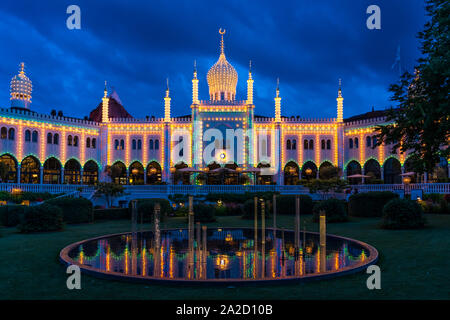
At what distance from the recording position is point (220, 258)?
34.9 feet

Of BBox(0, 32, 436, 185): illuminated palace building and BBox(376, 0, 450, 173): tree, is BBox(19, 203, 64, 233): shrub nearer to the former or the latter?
BBox(376, 0, 450, 173): tree

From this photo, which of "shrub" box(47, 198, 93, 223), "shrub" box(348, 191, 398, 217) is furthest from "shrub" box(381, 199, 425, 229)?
"shrub" box(47, 198, 93, 223)

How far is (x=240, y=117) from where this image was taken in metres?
49.7

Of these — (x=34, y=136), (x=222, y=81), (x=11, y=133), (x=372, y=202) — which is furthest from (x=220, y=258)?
(x=222, y=81)

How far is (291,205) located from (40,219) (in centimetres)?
1611

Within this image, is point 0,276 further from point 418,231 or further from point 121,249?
point 418,231

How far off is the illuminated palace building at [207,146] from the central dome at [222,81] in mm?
142

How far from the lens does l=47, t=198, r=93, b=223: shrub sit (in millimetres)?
21484

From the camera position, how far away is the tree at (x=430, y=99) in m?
14.6

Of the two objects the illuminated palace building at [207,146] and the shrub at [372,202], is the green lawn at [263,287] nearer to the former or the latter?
the shrub at [372,202]

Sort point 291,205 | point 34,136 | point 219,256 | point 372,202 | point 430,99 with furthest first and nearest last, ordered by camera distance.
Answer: point 34,136 → point 291,205 → point 372,202 → point 430,99 → point 219,256

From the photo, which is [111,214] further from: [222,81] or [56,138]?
[222,81]

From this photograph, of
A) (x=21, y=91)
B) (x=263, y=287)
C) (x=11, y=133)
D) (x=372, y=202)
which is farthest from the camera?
(x=21, y=91)

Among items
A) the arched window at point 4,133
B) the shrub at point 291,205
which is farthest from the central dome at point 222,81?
the shrub at point 291,205
